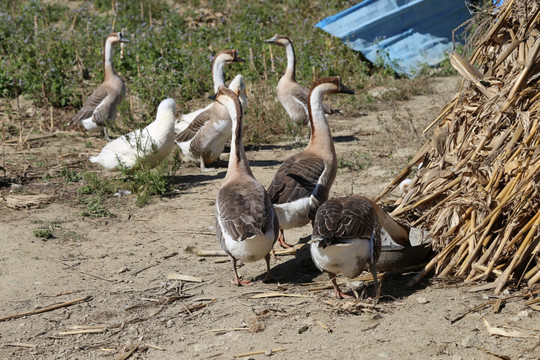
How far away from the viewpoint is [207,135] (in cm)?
1006

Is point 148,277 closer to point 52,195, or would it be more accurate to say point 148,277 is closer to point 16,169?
point 52,195

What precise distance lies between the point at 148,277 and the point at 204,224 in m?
1.55

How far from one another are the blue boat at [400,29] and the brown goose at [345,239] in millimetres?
8557

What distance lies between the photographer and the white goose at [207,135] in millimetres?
10102

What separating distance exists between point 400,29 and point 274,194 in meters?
8.51

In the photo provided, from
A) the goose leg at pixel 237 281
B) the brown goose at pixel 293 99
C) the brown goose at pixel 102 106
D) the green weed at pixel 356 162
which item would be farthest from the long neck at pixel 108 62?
the goose leg at pixel 237 281

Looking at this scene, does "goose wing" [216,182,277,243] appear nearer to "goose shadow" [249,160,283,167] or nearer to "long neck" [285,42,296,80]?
"goose shadow" [249,160,283,167]

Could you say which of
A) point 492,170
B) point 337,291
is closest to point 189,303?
point 337,291

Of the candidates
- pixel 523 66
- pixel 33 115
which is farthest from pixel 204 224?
pixel 33 115

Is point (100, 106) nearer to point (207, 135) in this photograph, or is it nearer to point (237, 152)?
point (207, 135)

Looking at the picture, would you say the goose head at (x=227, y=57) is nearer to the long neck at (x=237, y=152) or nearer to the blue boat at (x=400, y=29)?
the blue boat at (x=400, y=29)

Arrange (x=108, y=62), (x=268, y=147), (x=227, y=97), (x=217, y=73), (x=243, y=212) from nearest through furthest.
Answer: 1. (x=243, y=212)
2. (x=227, y=97)
3. (x=268, y=147)
4. (x=217, y=73)
5. (x=108, y=62)

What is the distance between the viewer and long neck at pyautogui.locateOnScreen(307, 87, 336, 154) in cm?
751

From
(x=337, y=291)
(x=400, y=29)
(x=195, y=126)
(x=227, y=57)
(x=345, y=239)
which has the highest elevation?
(x=400, y=29)
